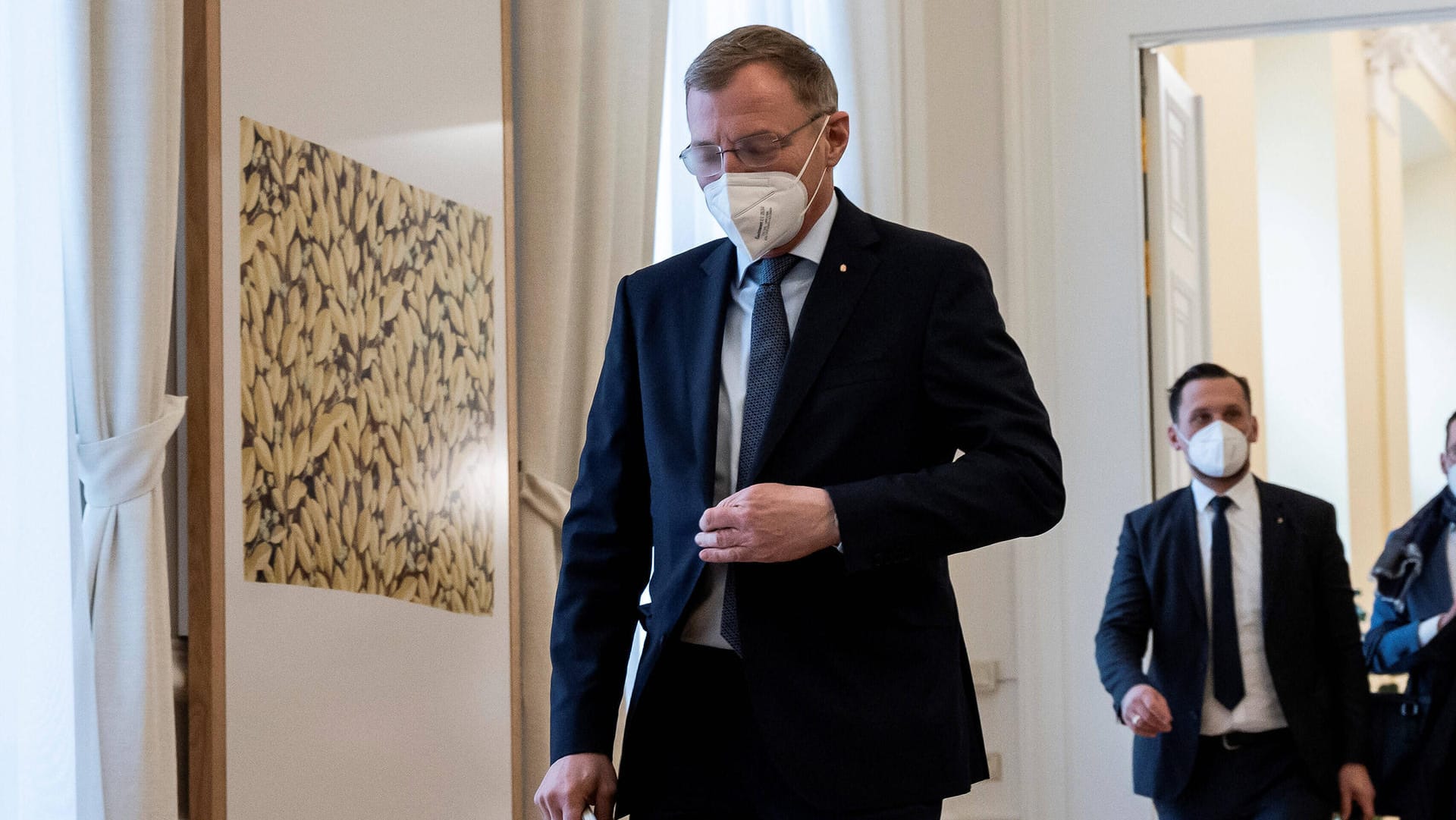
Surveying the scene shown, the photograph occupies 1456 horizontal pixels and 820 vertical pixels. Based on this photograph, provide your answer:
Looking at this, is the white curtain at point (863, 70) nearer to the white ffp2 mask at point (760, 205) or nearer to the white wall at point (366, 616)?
the white wall at point (366, 616)

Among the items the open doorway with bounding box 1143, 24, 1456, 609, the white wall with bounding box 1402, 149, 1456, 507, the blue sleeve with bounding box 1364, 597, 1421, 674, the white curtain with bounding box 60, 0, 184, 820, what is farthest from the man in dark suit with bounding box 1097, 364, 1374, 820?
the white wall with bounding box 1402, 149, 1456, 507

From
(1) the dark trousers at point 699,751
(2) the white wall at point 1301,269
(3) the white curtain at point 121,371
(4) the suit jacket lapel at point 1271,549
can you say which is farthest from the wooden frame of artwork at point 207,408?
(2) the white wall at point 1301,269

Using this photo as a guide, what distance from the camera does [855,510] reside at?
5.87ft

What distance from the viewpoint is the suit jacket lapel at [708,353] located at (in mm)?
1963

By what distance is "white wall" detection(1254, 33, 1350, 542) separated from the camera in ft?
33.4

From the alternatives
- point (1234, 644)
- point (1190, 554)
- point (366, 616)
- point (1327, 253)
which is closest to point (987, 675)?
point (1190, 554)

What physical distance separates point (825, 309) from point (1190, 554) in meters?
2.73

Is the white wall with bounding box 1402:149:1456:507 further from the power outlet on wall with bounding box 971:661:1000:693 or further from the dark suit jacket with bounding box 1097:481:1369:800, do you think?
the dark suit jacket with bounding box 1097:481:1369:800

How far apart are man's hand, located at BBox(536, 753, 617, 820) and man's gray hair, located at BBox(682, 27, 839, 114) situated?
88 cm

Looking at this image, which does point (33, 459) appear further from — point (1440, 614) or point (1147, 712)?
point (1440, 614)

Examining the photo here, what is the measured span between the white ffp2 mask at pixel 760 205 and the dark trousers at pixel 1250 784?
2678mm

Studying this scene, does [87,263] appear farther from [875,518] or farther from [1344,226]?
[1344,226]

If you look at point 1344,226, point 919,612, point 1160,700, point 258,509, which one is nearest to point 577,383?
point 258,509

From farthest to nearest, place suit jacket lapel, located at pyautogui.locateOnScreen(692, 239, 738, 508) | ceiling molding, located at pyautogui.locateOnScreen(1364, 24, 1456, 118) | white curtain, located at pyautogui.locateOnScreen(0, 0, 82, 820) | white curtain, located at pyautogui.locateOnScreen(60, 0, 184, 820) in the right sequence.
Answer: ceiling molding, located at pyautogui.locateOnScreen(1364, 24, 1456, 118) < white curtain, located at pyautogui.locateOnScreen(60, 0, 184, 820) < white curtain, located at pyautogui.locateOnScreen(0, 0, 82, 820) < suit jacket lapel, located at pyautogui.locateOnScreen(692, 239, 738, 508)
